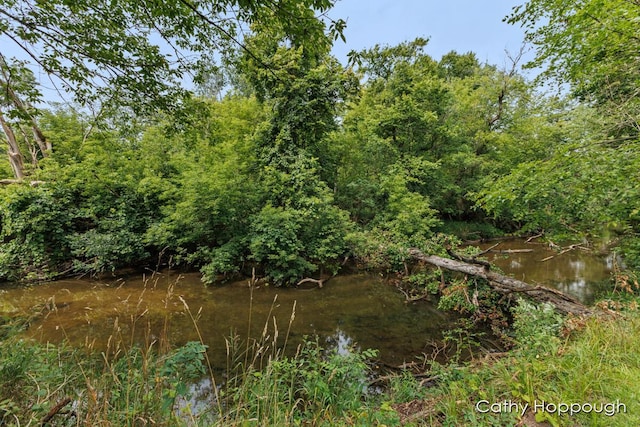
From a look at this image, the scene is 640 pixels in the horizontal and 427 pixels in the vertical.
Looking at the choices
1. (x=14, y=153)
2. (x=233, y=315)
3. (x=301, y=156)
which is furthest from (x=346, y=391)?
(x=14, y=153)

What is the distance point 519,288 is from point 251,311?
17.5 ft

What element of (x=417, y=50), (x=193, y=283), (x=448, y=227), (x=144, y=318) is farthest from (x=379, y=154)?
(x=144, y=318)

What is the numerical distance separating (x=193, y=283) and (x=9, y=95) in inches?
247

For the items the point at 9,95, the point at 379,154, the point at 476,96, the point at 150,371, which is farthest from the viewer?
the point at 476,96

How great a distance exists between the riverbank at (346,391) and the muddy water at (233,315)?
61.8 inches

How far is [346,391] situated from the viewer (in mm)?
2693

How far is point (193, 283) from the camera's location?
8094mm

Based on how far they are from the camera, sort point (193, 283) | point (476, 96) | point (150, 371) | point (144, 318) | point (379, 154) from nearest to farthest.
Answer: point (150, 371) < point (144, 318) < point (193, 283) < point (379, 154) < point (476, 96)

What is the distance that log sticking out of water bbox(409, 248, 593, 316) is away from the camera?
163 inches

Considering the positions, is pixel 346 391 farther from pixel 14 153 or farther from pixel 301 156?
pixel 14 153

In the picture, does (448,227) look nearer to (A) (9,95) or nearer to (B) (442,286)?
(B) (442,286)

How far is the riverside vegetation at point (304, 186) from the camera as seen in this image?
213 cm

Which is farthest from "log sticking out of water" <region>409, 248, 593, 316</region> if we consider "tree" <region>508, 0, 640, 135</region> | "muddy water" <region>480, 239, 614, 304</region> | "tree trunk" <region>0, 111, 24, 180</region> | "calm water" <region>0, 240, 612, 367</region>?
"tree trunk" <region>0, 111, 24, 180</region>

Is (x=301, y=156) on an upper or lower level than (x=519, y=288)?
upper
